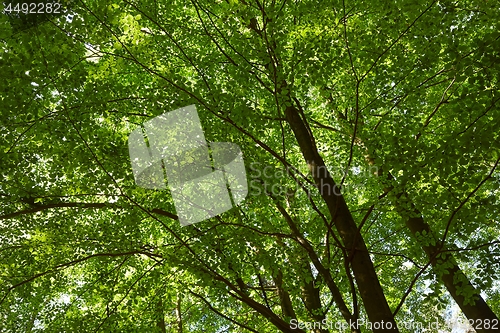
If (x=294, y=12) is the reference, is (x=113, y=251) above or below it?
below

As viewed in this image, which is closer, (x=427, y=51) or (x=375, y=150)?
(x=427, y=51)

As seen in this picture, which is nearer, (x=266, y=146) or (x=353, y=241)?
(x=353, y=241)

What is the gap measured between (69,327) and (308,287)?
11.6 feet

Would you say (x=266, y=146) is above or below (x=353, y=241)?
above

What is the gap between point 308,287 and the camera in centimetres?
583

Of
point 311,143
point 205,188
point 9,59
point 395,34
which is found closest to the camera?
point 9,59

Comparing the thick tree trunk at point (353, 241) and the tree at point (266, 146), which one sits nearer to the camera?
the tree at point (266, 146)

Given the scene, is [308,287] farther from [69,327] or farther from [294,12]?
[294,12]


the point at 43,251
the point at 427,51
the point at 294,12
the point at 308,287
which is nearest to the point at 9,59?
the point at 43,251

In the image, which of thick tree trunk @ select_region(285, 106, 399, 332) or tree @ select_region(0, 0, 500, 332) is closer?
tree @ select_region(0, 0, 500, 332)

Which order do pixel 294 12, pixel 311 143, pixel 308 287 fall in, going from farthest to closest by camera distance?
pixel 308 287, pixel 294 12, pixel 311 143

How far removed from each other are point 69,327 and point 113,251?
1.26 meters

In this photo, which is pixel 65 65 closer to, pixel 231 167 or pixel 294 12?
pixel 231 167

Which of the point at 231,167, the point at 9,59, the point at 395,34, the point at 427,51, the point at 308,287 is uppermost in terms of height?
the point at 395,34
